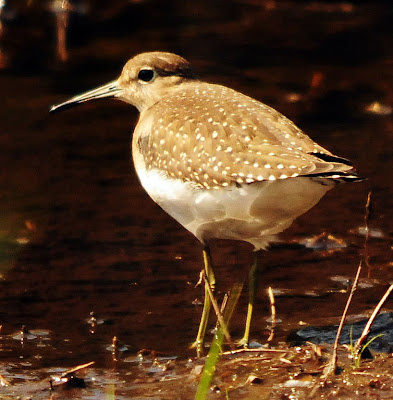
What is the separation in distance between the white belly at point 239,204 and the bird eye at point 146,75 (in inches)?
39.0

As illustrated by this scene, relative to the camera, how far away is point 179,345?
6.41 m

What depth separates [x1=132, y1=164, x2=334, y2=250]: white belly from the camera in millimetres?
5645

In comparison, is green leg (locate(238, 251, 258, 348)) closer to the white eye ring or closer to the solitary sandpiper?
the solitary sandpiper

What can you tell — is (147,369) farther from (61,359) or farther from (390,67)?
(390,67)

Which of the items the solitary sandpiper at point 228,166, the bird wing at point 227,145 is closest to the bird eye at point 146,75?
the solitary sandpiper at point 228,166

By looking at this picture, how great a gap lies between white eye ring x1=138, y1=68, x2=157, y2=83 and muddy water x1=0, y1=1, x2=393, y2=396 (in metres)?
1.42

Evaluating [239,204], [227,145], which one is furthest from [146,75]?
[239,204]

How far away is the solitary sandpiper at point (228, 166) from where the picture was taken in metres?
5.59

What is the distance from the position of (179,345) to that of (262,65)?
22.8ft

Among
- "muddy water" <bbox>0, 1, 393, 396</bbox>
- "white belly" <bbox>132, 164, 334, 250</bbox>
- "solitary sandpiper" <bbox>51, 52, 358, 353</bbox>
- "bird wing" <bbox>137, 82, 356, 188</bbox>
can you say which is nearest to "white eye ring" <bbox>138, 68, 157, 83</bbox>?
"solitary sandpiper" <bbox>51, 52, 358, 353</bbox>

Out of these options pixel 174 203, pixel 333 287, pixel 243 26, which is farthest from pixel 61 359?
pixel 243 26

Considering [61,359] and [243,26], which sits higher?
[243,26]

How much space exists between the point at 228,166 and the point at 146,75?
158 cm

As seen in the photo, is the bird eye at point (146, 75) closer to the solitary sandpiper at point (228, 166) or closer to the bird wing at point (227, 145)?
the solitary sandpiper at point (228, 166)
